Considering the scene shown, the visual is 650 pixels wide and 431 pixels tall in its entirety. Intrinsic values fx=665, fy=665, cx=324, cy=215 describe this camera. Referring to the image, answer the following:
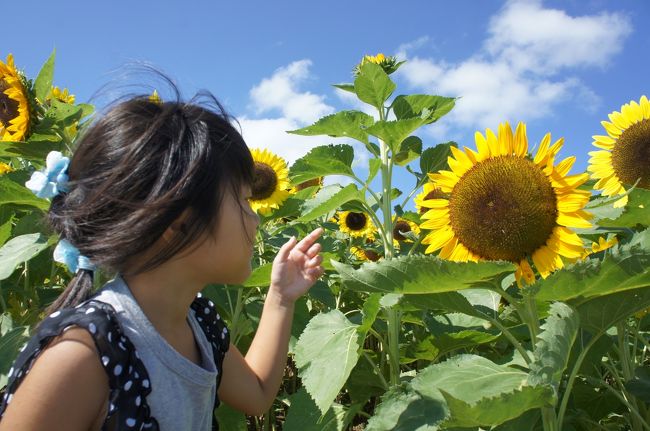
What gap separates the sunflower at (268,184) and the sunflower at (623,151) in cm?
180

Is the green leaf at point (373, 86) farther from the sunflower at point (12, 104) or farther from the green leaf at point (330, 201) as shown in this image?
the sunflower at point (12, 104)

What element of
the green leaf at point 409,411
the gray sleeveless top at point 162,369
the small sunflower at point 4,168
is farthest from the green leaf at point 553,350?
the small sunflower at point 4,168

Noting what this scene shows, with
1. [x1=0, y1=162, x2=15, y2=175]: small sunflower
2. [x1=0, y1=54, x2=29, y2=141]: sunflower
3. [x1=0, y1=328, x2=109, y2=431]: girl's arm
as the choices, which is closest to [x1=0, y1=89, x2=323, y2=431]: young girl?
[x1=0, y1=328, x2=109, y2=431]: girl's arm

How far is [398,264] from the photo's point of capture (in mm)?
1276

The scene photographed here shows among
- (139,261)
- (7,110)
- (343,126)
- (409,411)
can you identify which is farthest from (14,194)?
(409,411)

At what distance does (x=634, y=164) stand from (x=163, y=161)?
209 cm

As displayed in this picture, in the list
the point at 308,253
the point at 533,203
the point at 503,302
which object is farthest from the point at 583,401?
the point at 308,253

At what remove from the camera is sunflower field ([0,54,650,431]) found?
4.18ft

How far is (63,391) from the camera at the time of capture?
1258 millimetres

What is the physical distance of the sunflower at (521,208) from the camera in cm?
150

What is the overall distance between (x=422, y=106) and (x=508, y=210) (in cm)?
91

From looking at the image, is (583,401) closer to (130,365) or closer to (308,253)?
(308,253)

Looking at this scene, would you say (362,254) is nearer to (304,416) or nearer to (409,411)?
(304,416)

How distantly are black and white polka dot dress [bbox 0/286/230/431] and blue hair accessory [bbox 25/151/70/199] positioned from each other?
29cm
